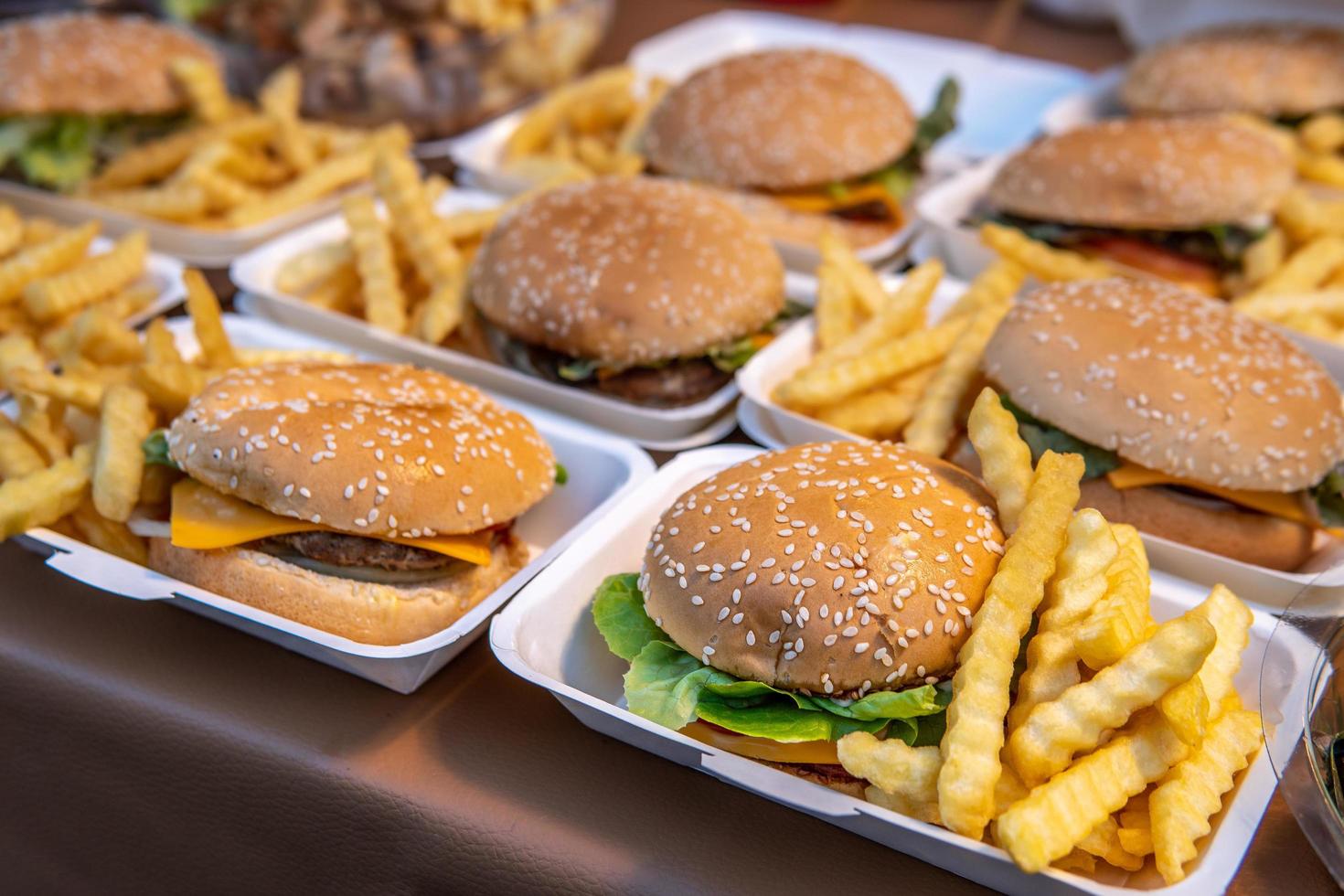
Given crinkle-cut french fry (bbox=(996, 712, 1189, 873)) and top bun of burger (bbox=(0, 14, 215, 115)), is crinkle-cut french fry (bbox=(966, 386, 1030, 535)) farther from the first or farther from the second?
top bun of burger (bbox=(0, 14, 215, 115))

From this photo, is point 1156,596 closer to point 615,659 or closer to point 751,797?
point 751,797

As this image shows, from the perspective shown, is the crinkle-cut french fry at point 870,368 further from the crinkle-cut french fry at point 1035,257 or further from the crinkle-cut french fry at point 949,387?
the crinkle-cut french fry at point 1035,257

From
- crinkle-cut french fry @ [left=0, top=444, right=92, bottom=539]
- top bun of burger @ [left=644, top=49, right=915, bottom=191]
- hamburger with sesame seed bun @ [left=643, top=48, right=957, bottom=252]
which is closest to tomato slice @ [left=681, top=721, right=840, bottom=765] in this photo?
crinkle-cut french fry @ [left=0, top=444, right=92, bottom=539]

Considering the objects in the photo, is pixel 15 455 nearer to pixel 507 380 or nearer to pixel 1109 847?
pixel 507 380

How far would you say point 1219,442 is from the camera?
85.3 inches

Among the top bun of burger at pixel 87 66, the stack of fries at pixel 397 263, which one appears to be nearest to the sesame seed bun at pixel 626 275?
the stack of fries at pixel 397 263

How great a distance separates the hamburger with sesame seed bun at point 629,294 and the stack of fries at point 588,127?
82cm

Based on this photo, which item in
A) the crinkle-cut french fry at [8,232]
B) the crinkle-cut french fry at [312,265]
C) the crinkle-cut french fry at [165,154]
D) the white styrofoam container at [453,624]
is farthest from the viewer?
the crinkle-cut french fry at [165,154]

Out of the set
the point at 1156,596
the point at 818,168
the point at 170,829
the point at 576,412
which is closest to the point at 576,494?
the point at 576,412

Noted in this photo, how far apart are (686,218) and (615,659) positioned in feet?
4.17

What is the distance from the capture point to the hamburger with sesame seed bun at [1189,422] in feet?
7.14

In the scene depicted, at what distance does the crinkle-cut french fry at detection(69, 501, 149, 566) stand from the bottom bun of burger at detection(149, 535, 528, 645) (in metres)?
0.17

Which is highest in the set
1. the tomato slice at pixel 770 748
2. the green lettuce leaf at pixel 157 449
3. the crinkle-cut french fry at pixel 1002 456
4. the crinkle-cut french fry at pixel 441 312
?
the crinkle-cut french fry at pixel 1002 456

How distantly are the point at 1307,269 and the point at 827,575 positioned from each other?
201 cm
